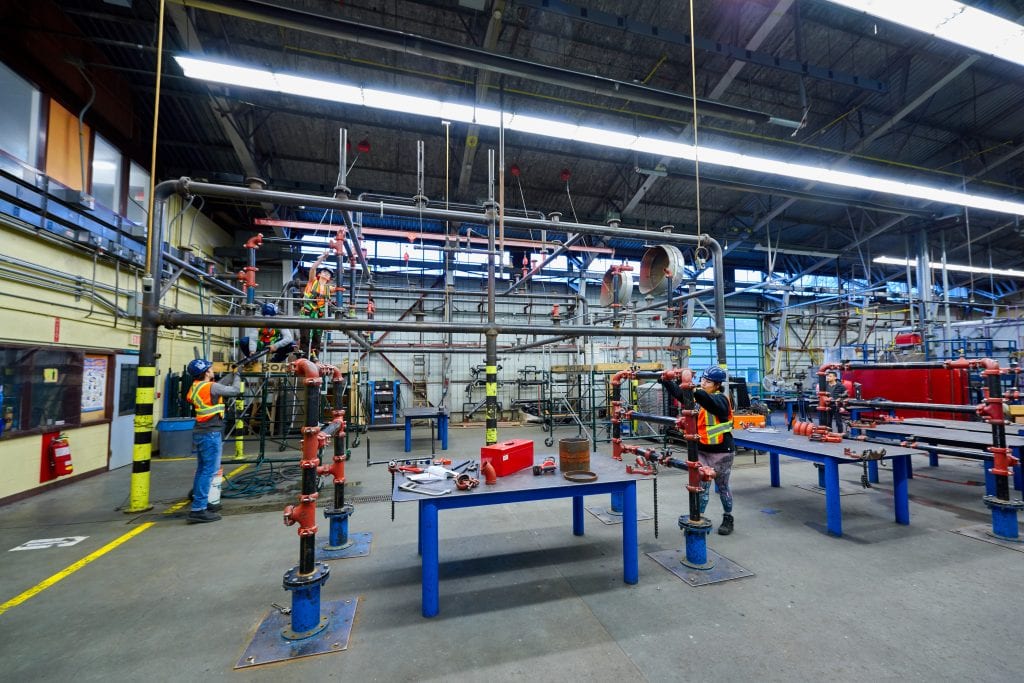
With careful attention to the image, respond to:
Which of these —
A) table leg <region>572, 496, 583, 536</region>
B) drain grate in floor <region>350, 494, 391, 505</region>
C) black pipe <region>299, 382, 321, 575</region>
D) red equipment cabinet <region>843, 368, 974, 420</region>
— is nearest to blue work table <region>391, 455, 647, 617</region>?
black pipe <region>299, 382, 321, 575</region>

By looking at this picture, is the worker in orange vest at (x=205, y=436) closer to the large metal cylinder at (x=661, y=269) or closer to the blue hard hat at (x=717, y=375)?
the large metal cylinder at (x=661, y=269)

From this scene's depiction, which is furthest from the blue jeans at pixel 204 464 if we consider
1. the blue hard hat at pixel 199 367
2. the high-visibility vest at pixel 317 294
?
the high-visibility vest at pixel 317 294

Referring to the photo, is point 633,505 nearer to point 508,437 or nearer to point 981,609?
point 981,609

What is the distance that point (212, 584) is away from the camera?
372cm

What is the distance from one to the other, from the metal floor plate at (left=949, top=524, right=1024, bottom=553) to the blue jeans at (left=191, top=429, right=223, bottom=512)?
9.50 metres

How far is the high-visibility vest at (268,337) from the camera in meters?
7.18

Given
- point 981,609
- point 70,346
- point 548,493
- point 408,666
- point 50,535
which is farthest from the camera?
point 70,346

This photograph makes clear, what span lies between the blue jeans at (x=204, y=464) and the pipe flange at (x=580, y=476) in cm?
491

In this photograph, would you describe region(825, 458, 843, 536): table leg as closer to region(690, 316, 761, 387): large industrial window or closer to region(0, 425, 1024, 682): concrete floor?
region(0, 425, 1024, 682): concrete floor

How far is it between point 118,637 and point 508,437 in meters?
9.51

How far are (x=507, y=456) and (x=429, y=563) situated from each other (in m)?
1.12

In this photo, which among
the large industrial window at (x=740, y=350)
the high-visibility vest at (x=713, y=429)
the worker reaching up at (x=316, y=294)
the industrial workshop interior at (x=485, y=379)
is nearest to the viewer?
the industrial workshop interior at (x=485, y=379)

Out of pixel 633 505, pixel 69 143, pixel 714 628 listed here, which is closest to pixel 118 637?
pixel 633 505

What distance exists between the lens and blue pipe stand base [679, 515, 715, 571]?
12.6ft
